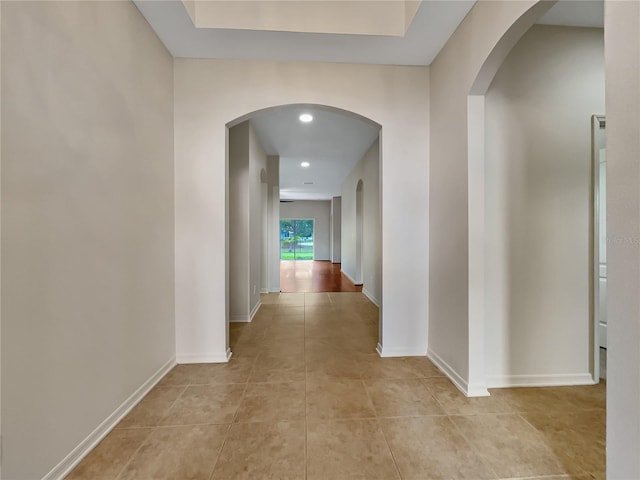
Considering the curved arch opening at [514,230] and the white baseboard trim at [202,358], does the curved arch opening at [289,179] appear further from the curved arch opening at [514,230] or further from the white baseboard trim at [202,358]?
the curved arch opening at [514,230]

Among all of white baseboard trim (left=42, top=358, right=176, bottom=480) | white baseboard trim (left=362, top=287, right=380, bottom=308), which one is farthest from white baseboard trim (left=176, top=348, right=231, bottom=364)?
white baseboard trim (left=362, top=287, right=380, bottom=308)

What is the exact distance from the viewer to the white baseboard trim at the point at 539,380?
83.0 inches

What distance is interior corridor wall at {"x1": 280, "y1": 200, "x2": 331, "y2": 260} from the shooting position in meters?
13.7

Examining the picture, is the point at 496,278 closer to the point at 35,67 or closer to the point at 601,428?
the point at 601,428

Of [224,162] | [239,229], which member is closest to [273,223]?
[239,229]

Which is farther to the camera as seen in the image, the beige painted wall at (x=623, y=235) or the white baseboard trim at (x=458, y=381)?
the white baseboard trim at (x=458, y=381)

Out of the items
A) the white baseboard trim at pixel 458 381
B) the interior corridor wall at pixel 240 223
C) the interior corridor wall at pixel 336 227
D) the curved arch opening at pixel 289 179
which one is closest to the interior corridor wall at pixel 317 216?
the interior corridor wall at pixel 336 227

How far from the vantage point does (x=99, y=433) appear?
1527 mm

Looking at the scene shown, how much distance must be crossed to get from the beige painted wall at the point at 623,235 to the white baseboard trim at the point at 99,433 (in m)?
2.35

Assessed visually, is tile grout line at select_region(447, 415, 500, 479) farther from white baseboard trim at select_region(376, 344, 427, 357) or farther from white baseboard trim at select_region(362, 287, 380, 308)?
white baseboard trim at select_region(362, 287, 380, 308)

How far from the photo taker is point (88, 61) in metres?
1.46

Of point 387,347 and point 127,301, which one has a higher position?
point 127,301

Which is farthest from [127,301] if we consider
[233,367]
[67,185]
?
[233,367]

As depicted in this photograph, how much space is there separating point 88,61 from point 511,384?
3.52 m
